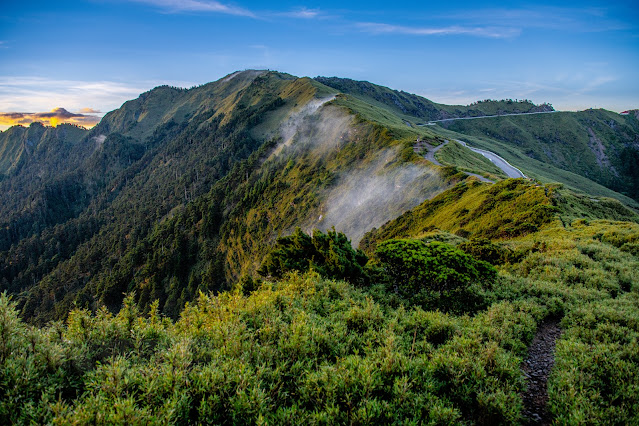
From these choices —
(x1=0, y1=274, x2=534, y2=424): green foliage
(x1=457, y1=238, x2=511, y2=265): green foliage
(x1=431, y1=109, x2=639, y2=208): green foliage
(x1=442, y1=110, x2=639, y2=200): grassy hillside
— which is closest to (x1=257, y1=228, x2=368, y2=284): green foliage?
(x1=0, y1=274, x2=534, y2=424): green foliage

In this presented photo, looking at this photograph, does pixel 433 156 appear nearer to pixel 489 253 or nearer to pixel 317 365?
pixel 489 253

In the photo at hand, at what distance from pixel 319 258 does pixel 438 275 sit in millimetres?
8240

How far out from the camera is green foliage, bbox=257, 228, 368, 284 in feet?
64.1

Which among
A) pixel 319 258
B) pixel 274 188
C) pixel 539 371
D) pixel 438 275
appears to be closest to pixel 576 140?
pixel 274 188

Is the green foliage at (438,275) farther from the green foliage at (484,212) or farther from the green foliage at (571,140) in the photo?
the green foliage at (571,140)

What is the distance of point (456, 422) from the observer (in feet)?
25.2

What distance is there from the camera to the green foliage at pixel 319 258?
1955cm

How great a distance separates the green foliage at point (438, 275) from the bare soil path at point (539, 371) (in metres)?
3.29

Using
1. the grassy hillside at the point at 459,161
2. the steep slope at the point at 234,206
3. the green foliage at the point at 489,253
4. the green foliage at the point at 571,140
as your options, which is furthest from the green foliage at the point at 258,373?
the green foliage at the point at 571,140

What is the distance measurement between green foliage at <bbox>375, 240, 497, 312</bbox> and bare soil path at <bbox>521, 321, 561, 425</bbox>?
3.29 metres

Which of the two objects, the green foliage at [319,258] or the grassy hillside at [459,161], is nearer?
the green foliage at [319,258]

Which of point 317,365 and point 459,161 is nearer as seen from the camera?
point 317,365

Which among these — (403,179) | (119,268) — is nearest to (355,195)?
(403,179)

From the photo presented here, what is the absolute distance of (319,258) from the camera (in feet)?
71.4
